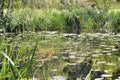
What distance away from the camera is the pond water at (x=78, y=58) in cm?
718

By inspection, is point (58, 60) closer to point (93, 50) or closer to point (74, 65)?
point (74, 65)

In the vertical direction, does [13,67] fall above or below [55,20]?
above

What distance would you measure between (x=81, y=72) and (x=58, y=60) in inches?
50.3

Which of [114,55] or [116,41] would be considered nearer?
[114,55]

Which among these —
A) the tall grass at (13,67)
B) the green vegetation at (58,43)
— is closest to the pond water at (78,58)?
the green vegetation at (58,43)

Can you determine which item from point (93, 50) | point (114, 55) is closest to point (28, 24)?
point (93, 50)

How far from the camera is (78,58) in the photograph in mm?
8812

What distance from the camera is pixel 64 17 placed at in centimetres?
1716

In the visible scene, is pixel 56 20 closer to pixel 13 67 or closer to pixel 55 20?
pixel 55 20

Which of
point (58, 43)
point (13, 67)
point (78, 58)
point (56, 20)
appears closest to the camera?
point (13, 67)

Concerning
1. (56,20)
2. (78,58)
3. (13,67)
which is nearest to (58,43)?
(78,58)

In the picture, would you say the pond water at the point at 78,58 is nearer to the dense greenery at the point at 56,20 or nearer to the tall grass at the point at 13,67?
the tall grass at the point at 13,67

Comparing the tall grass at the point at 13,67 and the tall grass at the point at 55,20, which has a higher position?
the tall grass at the point at 13,67

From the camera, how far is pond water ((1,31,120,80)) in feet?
23.5
